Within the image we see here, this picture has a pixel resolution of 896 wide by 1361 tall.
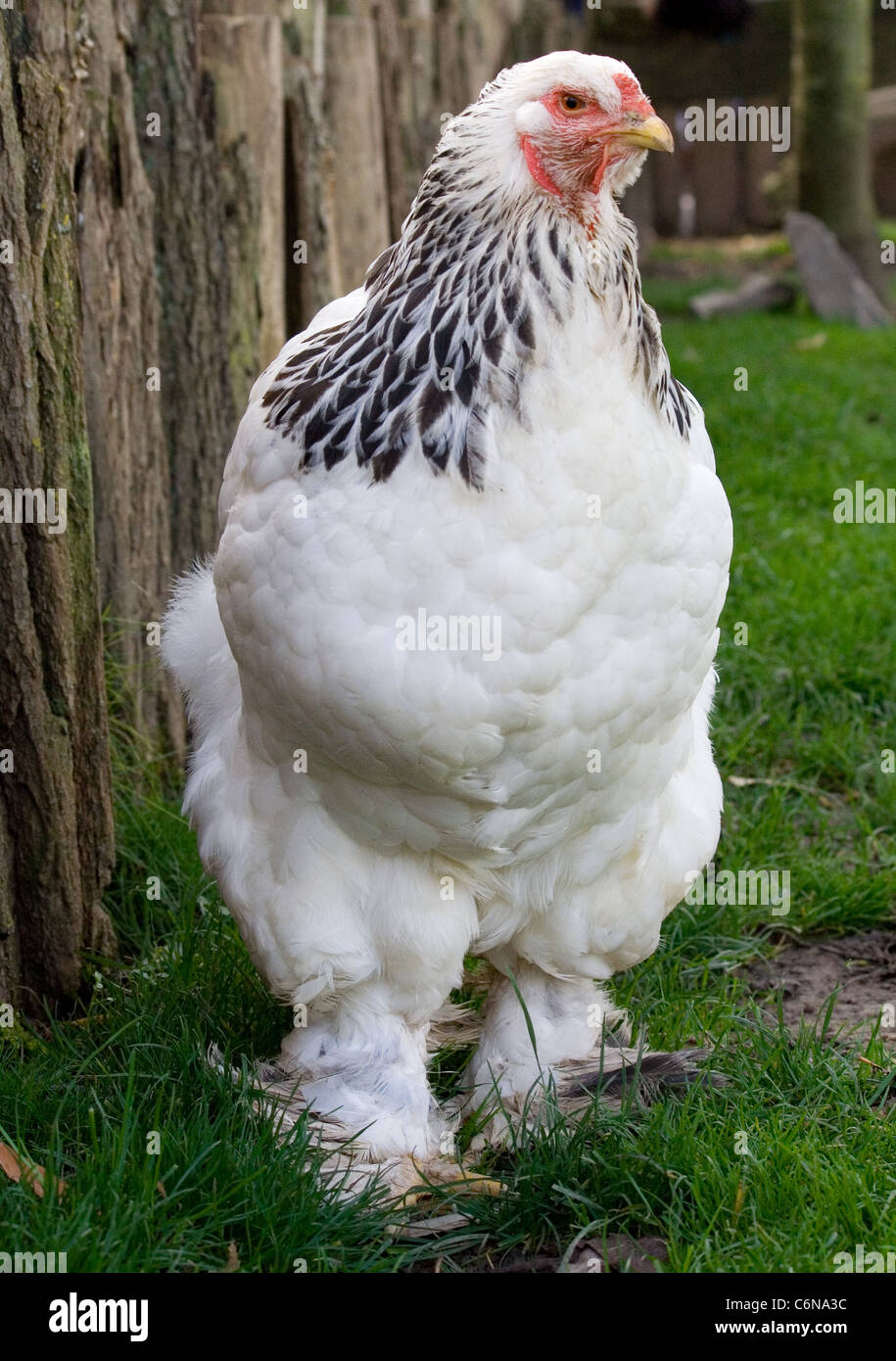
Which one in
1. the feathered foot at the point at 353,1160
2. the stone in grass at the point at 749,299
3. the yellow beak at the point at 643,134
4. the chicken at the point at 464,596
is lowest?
the feathered foot at the point at 353,1160

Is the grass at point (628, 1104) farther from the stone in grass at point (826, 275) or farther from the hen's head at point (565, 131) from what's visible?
the stone in grass at point (826, 275)

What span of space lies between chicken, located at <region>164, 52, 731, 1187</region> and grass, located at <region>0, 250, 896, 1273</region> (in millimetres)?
281

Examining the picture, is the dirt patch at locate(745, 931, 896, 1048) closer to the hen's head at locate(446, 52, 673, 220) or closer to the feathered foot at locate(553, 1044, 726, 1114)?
the feathered foot at locate(553, 1044, 726, 1114)

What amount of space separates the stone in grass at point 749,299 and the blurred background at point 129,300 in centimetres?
404

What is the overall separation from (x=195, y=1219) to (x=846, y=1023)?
5.29 ft

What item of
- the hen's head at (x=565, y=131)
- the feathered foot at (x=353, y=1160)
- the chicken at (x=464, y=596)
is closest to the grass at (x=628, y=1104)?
the feathered foot at (x=353, y=1160)

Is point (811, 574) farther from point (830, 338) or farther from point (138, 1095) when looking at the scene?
point (830, 338)

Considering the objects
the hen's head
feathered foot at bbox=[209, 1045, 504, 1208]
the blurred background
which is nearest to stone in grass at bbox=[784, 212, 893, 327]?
the blurred background

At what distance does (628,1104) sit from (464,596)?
1.13 meters

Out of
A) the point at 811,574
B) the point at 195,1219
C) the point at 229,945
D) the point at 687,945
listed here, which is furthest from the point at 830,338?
the point at 195,1219

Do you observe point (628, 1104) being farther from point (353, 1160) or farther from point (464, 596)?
point (464, 596)

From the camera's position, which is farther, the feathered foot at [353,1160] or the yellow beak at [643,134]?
the feathered foot at [353,1160]

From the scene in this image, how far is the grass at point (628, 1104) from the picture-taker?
2639mm

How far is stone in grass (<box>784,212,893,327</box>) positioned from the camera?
33.3 feet
